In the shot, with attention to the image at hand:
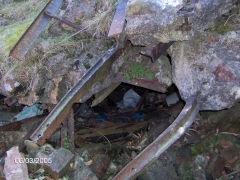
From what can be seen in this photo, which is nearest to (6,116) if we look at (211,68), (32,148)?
(32,148)

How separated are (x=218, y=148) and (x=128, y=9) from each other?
7.63 feet

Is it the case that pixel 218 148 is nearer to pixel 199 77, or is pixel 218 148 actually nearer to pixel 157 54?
pixel 199 77

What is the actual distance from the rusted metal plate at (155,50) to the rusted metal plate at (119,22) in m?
0.39

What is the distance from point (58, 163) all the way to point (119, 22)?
5.46 ft

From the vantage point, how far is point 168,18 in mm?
2490

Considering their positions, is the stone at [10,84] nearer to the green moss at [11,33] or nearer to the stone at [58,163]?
the green moss at [11,33]

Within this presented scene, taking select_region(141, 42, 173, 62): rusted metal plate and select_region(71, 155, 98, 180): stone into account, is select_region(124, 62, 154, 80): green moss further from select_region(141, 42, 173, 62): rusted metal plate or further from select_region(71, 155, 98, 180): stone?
select_region(71, 155, 98, 180): stone

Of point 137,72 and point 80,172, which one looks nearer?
point 80,172

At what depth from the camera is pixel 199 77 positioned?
8.87ft

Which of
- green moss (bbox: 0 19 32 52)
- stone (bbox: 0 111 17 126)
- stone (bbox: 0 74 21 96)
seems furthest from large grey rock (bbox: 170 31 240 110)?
stone (bbox: 0 111 17 126)

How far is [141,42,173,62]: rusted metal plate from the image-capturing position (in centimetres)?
276

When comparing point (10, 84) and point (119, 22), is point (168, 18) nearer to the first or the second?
point (119, 22)

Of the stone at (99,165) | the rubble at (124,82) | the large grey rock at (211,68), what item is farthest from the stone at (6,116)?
the large grey rock at (211,68)

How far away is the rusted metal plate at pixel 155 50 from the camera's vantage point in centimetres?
276
